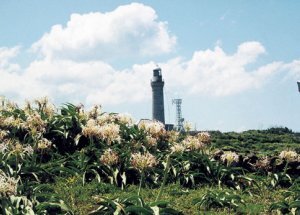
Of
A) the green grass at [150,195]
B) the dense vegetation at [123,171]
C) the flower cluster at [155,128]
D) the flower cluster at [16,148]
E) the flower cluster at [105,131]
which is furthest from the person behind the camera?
the flower cluster at [155,128]

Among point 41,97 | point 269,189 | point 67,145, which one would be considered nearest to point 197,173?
point 269,189

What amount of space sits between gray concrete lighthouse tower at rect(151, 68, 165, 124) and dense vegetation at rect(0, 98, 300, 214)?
104860 mm

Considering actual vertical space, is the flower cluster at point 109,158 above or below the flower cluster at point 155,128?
below

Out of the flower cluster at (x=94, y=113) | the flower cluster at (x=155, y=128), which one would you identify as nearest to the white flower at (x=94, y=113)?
the flower cluster at (x=94, y=113)

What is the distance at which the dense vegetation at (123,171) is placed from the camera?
8391 mm

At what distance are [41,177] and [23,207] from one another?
323 centimetres

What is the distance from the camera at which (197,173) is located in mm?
11961

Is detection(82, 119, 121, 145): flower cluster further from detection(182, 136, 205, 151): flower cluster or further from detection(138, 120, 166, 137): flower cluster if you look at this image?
detection(182, 136, 205, 151): flower cluster

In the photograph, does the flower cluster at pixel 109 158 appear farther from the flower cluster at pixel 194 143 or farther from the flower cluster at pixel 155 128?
the flower cluster at pixel 194 143

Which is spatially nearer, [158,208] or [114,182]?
[158,208]

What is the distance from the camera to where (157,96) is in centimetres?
12356

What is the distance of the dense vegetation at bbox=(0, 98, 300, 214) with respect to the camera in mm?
8391

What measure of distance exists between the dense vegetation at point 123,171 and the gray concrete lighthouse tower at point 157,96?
104860 mm

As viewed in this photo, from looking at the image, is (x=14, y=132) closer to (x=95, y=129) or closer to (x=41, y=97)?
(x=41, y=97)
